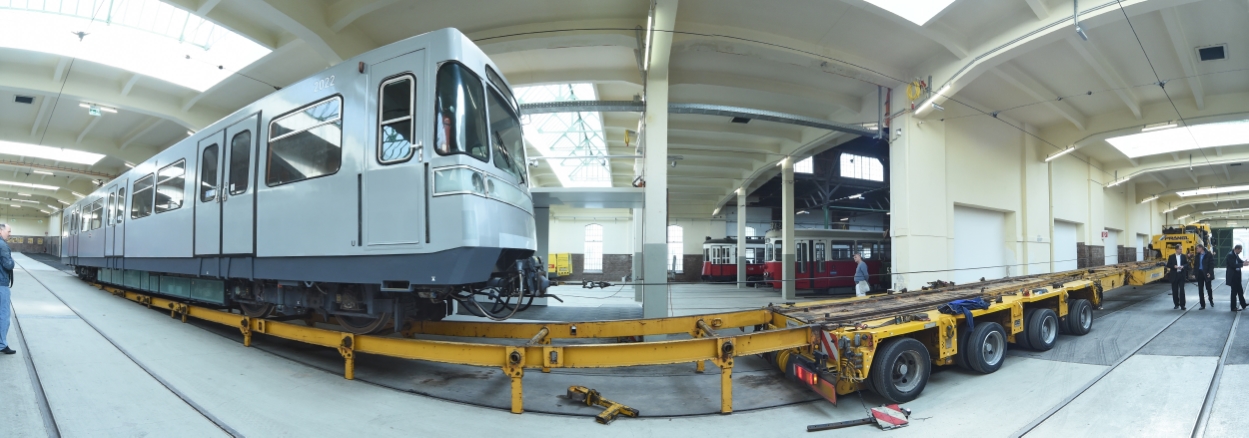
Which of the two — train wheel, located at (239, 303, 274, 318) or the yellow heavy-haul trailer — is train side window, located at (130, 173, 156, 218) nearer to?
train wheel, located at (239, 303, 274, 318)

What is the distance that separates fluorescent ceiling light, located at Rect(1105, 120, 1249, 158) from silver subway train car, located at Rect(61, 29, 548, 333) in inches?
658

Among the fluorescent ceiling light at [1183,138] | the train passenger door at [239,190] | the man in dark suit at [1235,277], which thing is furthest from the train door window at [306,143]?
the fluorescent ceiling light at [1183,138]

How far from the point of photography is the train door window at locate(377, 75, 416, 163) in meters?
3.59

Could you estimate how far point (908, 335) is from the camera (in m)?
4.52

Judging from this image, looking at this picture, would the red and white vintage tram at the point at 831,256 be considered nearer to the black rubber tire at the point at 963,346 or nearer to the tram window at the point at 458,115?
the black rubber tire at the point at 963,346

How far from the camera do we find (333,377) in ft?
14.5

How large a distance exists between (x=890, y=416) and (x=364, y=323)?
507cm

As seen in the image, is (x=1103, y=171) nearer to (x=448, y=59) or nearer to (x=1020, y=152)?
(x=1020, y=152)

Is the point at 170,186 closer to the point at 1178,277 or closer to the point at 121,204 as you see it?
the point at 121,204

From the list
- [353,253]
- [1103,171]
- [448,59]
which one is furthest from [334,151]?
[1103,171]

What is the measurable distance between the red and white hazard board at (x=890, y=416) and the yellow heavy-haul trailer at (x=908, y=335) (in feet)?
0.77

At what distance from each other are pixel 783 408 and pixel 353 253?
156 inches

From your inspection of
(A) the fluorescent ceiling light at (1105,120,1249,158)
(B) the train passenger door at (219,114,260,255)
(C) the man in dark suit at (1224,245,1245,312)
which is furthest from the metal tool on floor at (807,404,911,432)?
(A) the fluorescent ceiling light at (1105,120,1249,158)

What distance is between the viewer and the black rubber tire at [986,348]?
188 inches
